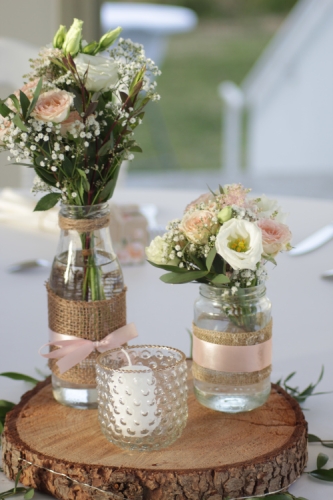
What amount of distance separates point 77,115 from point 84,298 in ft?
0.70

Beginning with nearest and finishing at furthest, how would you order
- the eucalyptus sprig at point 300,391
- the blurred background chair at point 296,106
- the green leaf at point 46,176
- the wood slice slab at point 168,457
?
the wood slice slab at point 168,457, the green leaf at point 46,176, the eucalyptus sprig at point 300,391, the blurred background chair at point 296,106

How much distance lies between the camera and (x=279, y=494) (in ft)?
2.25

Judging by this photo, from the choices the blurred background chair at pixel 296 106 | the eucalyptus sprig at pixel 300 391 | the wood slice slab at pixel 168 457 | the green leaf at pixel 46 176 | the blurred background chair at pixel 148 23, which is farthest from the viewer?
the blurred background chair at pixel 296 106

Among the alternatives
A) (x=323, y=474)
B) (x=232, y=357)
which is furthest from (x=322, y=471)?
(x=232, y=357)

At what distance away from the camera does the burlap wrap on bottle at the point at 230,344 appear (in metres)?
0.79

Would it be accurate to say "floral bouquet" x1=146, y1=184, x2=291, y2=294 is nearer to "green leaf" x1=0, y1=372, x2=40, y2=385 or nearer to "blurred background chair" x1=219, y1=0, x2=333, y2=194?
"green leaf" x1=0, y1=372, x2=40, y2=385

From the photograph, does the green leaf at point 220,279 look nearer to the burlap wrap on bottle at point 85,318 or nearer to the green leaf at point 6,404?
the burlap wrap on bottle at point 85,318

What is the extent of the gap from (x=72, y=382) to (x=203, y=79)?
853 centimetres

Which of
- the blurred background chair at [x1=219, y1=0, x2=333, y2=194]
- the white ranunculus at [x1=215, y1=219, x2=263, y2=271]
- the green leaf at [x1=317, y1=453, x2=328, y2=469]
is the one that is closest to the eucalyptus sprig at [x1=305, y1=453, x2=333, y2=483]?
the green leaf at [x1=317, y1=453, x2=328, y2=469]

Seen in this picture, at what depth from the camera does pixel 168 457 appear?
71cm

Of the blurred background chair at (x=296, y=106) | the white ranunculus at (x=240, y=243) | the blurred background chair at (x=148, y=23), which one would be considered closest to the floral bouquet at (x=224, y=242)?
the white ranunculus at (x=240, y=243)

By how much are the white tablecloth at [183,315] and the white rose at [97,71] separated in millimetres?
408

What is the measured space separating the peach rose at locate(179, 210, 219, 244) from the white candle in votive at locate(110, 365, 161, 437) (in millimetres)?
150

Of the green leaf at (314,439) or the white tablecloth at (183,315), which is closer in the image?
the green leaf at (314,439)
